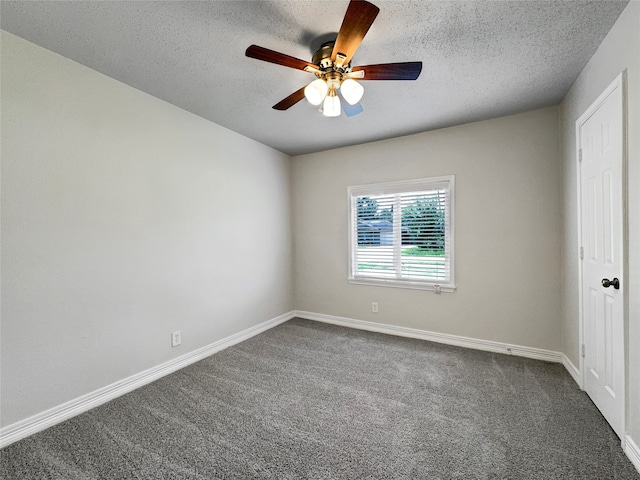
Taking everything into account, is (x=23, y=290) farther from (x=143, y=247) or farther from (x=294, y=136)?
(x=294, y=136)

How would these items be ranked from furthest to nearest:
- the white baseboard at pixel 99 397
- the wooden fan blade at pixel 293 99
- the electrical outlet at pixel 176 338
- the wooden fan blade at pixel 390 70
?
the electrical outlet at pixel 176 338 → the wooden fan blade at pixel 293 99 → the white baseboard at pixel 99 397 → the wooden fan blade at pixel 390 70

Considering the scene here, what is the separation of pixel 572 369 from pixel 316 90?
307cm

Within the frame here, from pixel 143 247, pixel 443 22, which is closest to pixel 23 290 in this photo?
pixel 143 247

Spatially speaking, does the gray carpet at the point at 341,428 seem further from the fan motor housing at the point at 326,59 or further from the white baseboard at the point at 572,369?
the fan motor housing at the point at 326,59

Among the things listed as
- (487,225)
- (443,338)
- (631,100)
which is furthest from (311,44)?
(443,338)

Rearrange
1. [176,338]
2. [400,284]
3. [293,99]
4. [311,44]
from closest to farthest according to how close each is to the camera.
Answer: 1. [311,44]
2. [293,99]
3. [176,338]
4. [400,284]

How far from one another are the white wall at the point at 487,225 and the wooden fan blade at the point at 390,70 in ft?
5.89

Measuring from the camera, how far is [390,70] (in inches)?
65.8

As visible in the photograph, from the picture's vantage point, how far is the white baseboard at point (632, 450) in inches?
58.6

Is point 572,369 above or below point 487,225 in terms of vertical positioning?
below

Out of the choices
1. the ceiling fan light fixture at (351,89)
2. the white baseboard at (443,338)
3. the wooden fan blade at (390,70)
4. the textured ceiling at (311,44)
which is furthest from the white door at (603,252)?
the ceiling fan light fixture at (351,89)

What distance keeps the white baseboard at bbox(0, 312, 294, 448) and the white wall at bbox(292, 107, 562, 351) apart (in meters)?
1.82

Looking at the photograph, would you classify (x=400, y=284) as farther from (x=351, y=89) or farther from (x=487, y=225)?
(x=351, y=89)

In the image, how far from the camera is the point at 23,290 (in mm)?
1805
